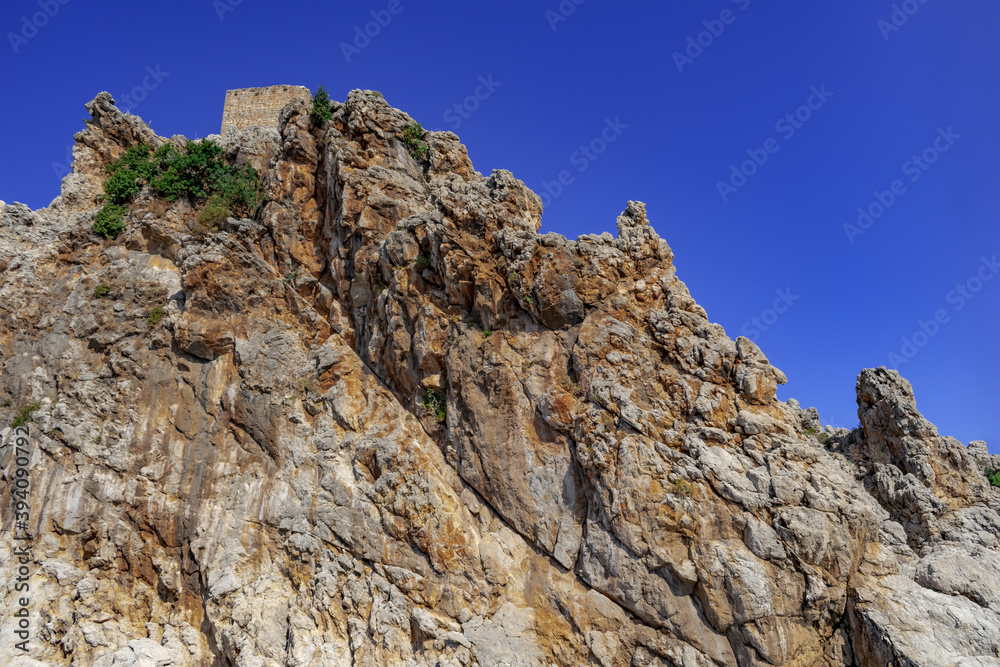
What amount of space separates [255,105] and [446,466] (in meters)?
21.0

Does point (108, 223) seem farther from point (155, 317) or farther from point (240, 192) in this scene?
point (155, 317)

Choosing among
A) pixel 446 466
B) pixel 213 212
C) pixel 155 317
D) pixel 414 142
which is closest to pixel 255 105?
pixel 213 212

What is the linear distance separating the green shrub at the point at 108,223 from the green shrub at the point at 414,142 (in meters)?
10.4

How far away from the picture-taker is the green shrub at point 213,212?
1775 centimetres

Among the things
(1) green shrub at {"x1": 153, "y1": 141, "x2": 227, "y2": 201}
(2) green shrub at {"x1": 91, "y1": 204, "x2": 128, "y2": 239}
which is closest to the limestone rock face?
(2) green shrub at {"x1": 91, "y1": 204, "x2": 128, "y2": 239}

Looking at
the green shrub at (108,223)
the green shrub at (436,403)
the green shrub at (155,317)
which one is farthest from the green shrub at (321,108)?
the green shrub at (436,403)

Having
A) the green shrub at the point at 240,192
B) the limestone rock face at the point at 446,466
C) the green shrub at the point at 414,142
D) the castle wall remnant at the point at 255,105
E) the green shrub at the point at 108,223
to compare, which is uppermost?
the castle wall remnant at the point at 255,105

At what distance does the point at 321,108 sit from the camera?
747 inches

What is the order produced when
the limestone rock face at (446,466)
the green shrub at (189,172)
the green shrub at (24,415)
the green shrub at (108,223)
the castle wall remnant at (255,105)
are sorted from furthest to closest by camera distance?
the castle wall remnant at (255,105) → the green shrub at (189,172) → the green shrub at (108,223) → the green shrub at (24,415) → the limestone rock face at (446,466)

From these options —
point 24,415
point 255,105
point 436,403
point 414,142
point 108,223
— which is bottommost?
Answer: point 24,415

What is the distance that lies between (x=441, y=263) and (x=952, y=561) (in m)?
13.0

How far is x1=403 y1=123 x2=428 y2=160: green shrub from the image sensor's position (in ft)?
62.6

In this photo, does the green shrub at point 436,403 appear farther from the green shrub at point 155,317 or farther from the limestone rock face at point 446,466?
the green shrub at point 155,317

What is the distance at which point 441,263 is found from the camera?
14156mm
